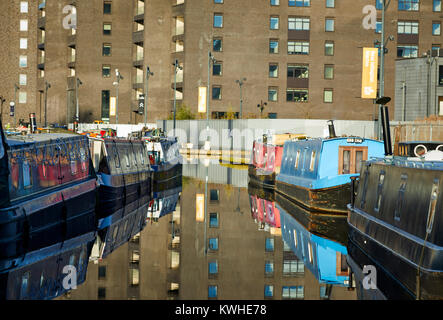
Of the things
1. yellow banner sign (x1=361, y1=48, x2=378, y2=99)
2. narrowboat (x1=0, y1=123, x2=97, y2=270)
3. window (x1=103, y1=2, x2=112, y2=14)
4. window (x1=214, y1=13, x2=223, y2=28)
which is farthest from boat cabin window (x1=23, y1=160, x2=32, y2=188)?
window (x1=103, y1=2, x2=112, y2=14)

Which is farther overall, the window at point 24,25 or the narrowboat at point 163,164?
the window at point 24,25

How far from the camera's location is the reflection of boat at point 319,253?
13.6 m

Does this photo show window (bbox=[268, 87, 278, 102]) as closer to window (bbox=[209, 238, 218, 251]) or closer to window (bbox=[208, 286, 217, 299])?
window (bbox=[209, 238, 218, 251])

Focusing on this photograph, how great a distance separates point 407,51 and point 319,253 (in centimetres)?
7667

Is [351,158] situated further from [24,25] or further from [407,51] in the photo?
[24,25]

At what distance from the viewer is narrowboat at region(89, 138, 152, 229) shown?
990 inches

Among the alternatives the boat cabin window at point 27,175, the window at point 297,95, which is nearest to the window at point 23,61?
the window at point 297,95

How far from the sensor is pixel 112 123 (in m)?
103

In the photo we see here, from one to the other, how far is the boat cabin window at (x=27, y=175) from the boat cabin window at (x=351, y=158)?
12.0m

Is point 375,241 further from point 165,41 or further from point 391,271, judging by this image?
point 165,41

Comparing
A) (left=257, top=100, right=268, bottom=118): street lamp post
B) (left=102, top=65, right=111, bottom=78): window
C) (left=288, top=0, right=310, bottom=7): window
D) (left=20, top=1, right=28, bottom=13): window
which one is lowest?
(left=257, top=100, right=268, bottom=118): street lamp post

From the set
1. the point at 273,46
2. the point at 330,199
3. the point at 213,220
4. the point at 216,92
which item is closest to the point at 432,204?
the point at 213,220

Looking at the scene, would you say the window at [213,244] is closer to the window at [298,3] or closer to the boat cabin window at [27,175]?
the boat cabin window at [27,175]

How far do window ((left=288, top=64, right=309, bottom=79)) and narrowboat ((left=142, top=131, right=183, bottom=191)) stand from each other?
43.1 m
